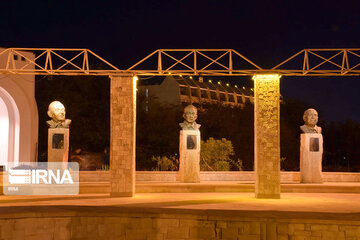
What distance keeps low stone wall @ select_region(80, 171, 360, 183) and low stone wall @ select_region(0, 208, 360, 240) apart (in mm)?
11249

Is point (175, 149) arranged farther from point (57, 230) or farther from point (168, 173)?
point (57, 230)

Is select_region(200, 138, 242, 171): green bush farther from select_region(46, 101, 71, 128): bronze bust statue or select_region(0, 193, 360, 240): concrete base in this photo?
select_region(0, 193, 360, 240): concrete base

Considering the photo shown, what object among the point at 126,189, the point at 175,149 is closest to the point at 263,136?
the point at 126,189

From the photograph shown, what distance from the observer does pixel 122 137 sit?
55.4 ft

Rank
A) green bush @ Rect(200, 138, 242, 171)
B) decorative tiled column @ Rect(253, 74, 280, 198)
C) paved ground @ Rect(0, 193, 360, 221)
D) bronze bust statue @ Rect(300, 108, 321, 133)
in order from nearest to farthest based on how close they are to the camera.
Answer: paved ground @ Rect(0, 193, 360, 221)
decorative tiled column @ Rect(253, 74, 280, 198)
bronze bust statue @ Rect(300, 108, 321, 133)
green bush @ Rect(200, 138, 242, 171)

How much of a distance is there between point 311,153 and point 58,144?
9862 mm

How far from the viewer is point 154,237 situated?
10945 millimetres

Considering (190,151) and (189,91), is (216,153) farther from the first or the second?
(189,91)

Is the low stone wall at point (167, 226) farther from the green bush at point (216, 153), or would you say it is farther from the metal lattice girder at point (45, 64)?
the green bush at point (216, 153)

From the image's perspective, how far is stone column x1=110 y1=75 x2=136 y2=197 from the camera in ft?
55.0

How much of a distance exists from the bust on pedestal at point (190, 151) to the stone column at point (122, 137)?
17.0 feet

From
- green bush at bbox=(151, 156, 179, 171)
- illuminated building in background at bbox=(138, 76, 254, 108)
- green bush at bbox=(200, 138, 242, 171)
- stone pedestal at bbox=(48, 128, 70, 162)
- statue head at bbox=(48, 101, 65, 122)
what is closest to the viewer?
stone pedestal at bbox=(48, 128, 70, 162)

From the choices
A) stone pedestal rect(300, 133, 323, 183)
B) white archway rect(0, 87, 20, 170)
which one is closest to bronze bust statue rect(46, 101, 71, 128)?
white archway rect(0, 87, 20, 170)

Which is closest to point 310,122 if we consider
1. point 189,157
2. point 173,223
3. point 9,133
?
point 189,157
